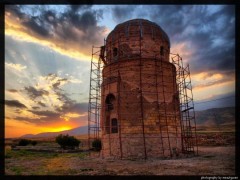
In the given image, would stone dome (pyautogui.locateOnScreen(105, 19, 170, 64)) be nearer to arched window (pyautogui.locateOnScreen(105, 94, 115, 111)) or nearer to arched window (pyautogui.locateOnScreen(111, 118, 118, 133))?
arched window (pyautogui.locateOnScreen(105, 94, 115, 111))

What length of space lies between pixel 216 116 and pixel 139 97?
7418cm

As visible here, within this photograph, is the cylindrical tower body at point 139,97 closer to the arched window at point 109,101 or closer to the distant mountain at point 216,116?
the arched window at point 109,101

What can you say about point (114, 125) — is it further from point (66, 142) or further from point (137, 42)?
point (66, 142)

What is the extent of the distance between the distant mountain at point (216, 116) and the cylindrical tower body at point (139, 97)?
59.0 metres

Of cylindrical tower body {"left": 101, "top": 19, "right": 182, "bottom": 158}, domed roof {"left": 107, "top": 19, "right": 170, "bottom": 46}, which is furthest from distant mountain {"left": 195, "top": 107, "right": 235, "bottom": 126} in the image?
cylindrical tower body {"left": 101, "top": 19, "right": 182, "bottom": 158}

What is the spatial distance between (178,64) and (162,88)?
411 centimetres

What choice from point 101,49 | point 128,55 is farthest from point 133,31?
point 101,49

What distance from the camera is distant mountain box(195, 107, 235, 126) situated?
239ft

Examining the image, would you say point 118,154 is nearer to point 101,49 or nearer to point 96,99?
point 96,99

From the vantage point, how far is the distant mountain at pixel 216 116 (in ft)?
239

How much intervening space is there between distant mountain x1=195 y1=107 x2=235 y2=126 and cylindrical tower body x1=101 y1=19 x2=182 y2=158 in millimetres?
59024

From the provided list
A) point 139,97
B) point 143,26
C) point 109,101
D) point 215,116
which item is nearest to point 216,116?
point 215,116

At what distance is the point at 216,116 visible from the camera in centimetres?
8269

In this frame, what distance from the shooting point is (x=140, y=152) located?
15812 mm
